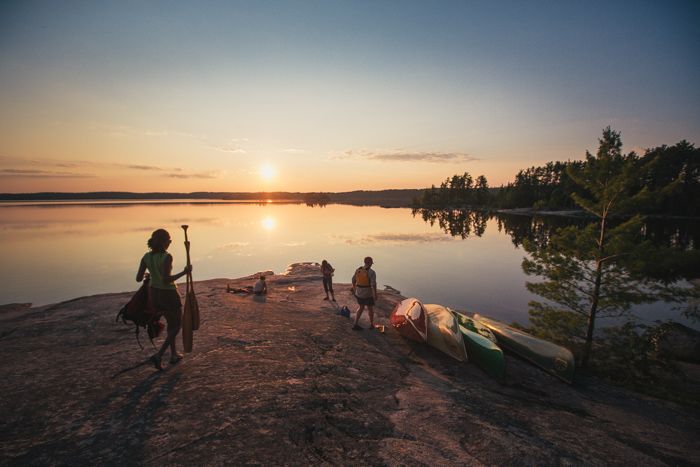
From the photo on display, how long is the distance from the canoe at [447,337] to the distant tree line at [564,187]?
808cm

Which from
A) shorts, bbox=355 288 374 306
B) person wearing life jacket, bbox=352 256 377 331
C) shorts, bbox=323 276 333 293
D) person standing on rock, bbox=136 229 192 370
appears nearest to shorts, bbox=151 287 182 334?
person standing on rock, bbox=136 229 192 370

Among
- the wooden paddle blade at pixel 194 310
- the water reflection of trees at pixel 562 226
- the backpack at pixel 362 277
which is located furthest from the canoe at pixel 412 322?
the water reflection of trees at pixel 562 226

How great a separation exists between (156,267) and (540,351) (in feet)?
40.7

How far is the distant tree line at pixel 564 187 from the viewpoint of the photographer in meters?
12.9

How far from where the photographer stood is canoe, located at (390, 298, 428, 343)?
10.7 metres

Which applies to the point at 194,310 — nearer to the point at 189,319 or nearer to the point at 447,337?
the point at 189,319

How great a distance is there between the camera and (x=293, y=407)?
17.8ft

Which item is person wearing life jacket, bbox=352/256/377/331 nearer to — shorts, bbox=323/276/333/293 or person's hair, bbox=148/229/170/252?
shorts, bbox=323/276/333/293

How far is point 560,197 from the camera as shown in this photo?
10231 cm

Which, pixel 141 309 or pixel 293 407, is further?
pixel 141 309

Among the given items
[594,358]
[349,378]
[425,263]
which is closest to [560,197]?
[425,263]

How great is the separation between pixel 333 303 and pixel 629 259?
485 inches

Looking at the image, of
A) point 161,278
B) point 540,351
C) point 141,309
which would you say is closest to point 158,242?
point 161,278

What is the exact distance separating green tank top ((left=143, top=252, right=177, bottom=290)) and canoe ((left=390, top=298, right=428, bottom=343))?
813 cm
